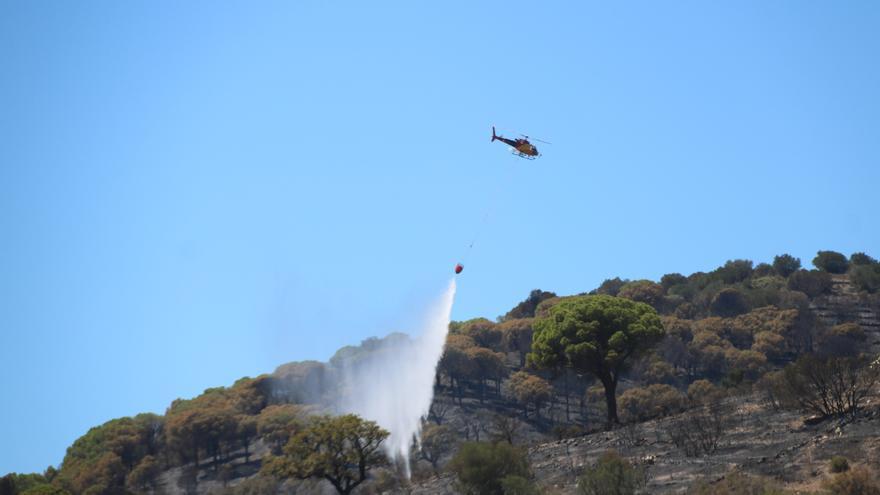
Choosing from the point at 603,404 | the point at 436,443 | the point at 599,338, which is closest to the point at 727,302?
the point at 603,404

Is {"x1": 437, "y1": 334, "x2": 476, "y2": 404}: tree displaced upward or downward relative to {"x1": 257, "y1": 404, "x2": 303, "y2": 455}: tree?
upward

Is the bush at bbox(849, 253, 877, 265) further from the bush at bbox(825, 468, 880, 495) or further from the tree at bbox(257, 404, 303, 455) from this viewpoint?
the bush at bbox(825, 468, 880, 495)

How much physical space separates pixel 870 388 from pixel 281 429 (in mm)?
59471

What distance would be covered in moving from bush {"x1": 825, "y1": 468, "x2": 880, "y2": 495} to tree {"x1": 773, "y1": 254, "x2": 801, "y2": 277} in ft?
428

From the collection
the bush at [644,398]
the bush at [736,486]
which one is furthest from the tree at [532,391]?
the bush at [736,486]

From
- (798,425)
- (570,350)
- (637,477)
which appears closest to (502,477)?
(637,477)

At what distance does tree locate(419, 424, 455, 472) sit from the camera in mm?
94625

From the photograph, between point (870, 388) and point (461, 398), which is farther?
point (461, 398)

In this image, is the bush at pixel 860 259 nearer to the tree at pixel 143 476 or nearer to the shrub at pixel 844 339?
the shrub at pixel 844 339

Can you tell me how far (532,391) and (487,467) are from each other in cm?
→ 5669

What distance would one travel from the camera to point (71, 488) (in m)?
106

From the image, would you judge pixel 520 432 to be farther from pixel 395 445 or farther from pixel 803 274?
pixel 803 274

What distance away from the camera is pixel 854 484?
42.1 meters

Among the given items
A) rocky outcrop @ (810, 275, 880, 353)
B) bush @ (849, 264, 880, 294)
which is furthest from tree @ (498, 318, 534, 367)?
bush @ (849, 264, 880, 294)
